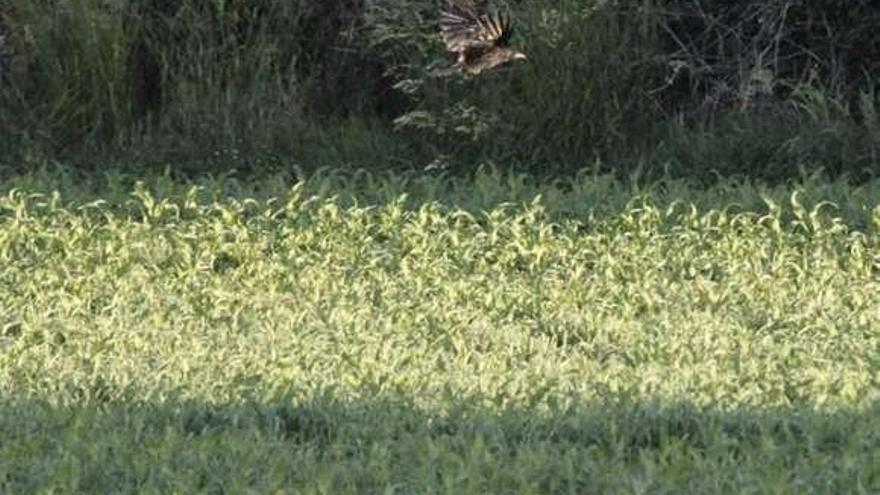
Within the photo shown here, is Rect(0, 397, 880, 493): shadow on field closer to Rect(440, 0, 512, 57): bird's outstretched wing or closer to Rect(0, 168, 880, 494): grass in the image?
Rect(0, 168, 880, 494): grass

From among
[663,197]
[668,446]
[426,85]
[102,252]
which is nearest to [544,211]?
[663,197]

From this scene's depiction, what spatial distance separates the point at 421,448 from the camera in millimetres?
4590

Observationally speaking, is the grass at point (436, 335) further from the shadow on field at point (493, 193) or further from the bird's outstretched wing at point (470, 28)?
the bird's outstretched wing at point (470, 28)

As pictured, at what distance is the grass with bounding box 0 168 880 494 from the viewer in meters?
4.49

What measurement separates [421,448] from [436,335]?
1401 mm

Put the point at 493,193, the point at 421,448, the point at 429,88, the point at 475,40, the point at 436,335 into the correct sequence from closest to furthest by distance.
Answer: the point at 421,448 → the point at 436,335 → the point at 493,193 → the point at 475,40 → the point at 429,88

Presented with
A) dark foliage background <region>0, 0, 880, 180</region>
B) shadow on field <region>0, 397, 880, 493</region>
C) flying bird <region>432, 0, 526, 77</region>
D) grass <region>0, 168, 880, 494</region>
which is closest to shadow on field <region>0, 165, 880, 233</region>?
grass <region>0, 168, 880, 494</region>

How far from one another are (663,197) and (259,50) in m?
2.75

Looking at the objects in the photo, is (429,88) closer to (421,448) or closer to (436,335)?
(436,335)

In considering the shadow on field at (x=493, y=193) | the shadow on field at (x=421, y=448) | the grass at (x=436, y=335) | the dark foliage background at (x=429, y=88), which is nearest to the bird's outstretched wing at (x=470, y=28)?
the dark foliage background at (x=429, y=88)

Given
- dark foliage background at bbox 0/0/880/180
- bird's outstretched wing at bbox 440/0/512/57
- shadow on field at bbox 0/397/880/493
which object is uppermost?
shadow on field at bbox 0/397/880/493

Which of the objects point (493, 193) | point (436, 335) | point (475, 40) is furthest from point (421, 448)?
point (475, 40)

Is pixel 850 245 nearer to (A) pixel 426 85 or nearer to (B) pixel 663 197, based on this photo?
(B) pixel 663 197

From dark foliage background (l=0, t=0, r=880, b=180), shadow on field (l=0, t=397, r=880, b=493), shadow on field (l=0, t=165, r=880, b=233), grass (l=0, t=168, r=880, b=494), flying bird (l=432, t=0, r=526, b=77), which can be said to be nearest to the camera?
shadow on field (l=0, t=397, r=880, b=493)
